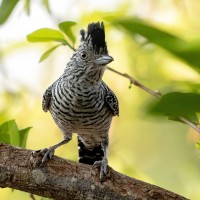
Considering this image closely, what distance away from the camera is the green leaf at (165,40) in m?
0.39

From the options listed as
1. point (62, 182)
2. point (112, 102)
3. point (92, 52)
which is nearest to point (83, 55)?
point (92, 52)

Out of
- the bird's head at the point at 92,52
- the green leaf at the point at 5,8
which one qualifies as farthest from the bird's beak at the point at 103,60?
the green leaf at the point at 5,8

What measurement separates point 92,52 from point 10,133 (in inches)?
44.3

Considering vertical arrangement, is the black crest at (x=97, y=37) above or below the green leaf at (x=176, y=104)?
above

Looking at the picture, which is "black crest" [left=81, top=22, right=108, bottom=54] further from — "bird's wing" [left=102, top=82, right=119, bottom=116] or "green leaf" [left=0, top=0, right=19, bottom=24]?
"green leaf" [left=0, top=0, right=19, bottom=24]

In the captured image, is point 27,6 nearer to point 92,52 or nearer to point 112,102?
point 92,52

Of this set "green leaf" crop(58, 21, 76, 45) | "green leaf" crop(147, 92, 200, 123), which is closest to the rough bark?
"green leaf" crop(58, 21, 76, 45)

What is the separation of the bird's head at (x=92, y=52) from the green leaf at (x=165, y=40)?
6.63 feet

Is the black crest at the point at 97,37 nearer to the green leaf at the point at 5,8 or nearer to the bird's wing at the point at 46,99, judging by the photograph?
the bird's wing at the point at 46,99

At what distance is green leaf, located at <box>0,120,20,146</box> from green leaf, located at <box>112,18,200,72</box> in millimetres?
1431

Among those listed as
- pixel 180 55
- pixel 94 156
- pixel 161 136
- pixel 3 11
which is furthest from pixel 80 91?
pixel 180 55

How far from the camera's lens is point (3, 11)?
2.51 feet

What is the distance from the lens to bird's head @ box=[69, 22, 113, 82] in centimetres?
257

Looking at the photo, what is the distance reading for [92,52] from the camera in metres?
2.86
